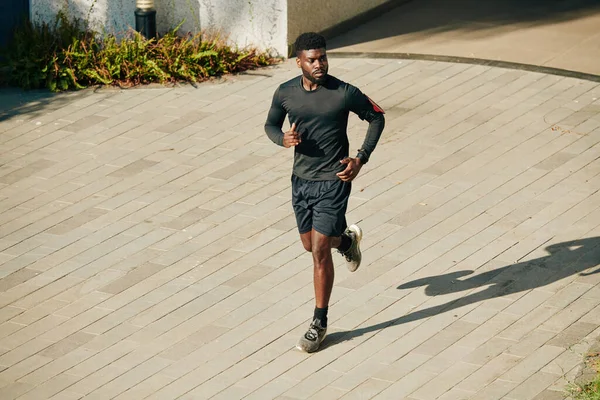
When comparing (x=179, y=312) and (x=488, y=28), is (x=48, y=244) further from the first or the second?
(x=488, y=28)

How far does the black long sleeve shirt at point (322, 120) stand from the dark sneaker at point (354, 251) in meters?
0.84

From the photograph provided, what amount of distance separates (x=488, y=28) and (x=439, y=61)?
1644mm

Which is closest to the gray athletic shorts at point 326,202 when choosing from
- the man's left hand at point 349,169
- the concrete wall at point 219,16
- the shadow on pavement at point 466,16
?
the man's left hand at point 349,169

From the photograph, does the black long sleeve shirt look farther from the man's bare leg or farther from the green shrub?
the green shrub

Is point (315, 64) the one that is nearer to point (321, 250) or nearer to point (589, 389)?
point (321, 250)

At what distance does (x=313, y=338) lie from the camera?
26.9 feet

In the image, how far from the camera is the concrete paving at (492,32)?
14234mm

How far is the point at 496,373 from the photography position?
309 inches

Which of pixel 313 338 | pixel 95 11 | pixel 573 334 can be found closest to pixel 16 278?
pixel 313 338

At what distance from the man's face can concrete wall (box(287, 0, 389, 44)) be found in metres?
6.42

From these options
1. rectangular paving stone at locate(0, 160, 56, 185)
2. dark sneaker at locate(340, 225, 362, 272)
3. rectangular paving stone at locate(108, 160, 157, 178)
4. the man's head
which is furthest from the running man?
rectangular paving stone at locate(0, 160, 56, 185)

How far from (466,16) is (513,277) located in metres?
7.44

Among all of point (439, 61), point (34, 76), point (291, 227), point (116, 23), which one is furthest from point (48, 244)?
point (439, 61)

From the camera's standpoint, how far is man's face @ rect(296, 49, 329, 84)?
7.85m
